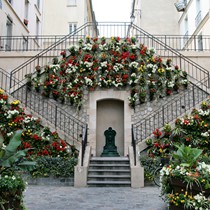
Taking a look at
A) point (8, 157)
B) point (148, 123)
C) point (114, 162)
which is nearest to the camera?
point (8, 157)

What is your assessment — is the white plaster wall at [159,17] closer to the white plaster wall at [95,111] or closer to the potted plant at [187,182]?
the white plaster wall at [95,111]

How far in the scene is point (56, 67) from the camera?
1333cm

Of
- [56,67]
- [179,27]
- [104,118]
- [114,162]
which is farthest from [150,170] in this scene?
[179,27]

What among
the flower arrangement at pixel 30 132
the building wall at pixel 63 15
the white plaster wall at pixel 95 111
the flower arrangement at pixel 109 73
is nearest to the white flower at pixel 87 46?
the flower arrangement at pixel 109 73

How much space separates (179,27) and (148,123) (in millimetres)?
13794

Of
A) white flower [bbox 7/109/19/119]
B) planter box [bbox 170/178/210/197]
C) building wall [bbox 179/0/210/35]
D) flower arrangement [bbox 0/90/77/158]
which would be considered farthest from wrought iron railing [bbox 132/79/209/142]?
planter box [bbox 170/178/210/197]

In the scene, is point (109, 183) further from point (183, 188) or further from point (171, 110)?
point (171, 110)

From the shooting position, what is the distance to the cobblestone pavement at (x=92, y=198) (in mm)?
6166

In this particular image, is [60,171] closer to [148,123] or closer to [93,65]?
[148,123]

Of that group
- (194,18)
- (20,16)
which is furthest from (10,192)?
(194,18)

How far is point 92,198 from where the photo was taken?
7.15 metres

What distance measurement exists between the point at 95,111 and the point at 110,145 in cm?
165

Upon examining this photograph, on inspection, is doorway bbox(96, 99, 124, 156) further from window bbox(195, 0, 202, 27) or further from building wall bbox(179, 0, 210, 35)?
window bbox(195, 0, 202, 27)

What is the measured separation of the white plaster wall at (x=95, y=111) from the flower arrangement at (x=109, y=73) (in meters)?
0.29
